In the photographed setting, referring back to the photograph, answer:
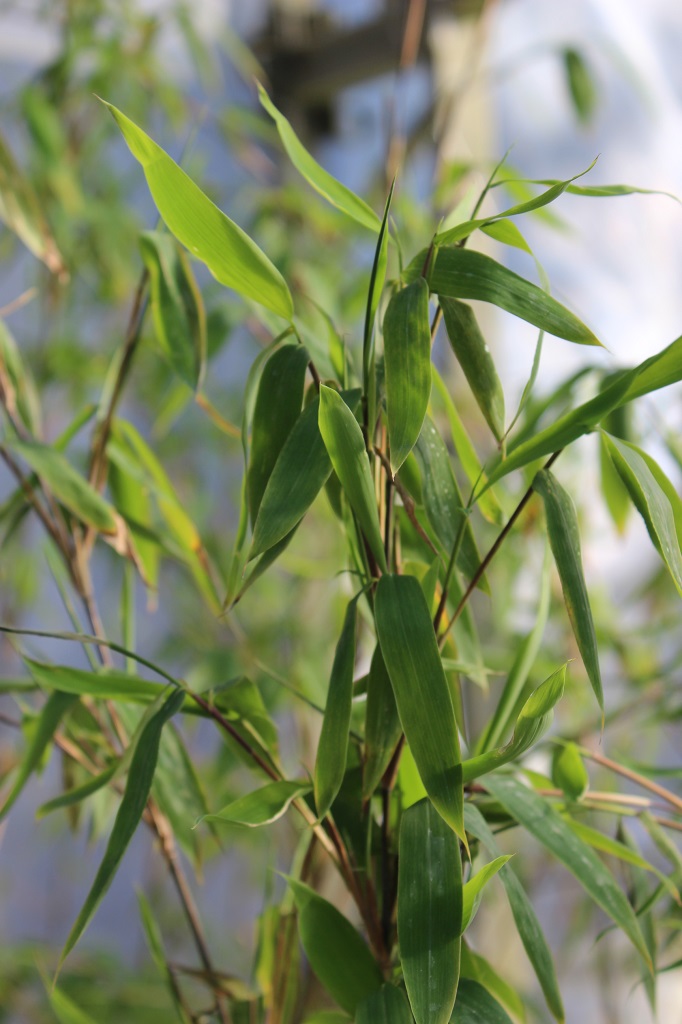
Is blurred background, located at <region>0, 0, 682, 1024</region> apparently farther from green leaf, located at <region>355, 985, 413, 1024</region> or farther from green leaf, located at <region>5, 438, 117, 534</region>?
green leaf, located at <region>355, 985, 413, 1024</region>

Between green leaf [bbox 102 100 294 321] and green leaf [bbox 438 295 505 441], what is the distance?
0.20 ft

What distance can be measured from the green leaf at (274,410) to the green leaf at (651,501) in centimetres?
11

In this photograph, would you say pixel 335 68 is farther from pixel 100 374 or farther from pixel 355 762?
pixel 355 762

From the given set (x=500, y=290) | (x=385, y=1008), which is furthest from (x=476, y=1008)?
(x=500, y=290)

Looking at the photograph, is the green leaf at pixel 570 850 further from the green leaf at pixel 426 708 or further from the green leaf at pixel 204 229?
the green leaf at pixel 204 229

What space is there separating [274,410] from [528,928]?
8.5 inches

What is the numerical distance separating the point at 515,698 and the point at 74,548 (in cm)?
27

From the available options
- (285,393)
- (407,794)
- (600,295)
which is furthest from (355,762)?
(600,295)

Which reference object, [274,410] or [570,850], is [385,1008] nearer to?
[570,850]

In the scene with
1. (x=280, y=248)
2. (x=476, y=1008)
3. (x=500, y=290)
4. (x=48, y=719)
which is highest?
(x=280, y=248)

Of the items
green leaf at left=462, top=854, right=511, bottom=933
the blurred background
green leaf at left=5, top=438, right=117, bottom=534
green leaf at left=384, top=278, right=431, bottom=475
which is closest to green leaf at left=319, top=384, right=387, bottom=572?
green leaf at left=384, top=278, right=431, bottom=475

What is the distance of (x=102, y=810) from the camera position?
1.97 feet

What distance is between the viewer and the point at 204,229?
0.32m

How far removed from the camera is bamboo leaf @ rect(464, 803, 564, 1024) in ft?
1.20
